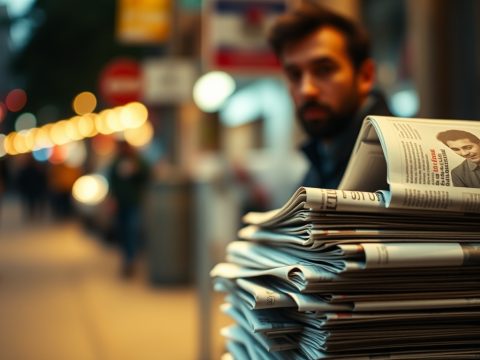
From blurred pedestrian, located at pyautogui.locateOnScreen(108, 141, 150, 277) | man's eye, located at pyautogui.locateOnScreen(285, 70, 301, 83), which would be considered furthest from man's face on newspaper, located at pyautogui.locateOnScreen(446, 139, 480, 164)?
blurred pedestrian, located at pyautogui.locateOnScreen(108, 141, 150, 277)

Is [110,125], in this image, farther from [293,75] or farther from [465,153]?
[465,153]

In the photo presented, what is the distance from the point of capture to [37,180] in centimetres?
2042

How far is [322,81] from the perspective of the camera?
194cm

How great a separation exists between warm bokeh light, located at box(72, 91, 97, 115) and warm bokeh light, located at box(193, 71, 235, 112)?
626 cm

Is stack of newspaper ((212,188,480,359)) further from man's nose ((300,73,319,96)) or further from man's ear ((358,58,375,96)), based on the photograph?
man's ear ((358,58,375,96))

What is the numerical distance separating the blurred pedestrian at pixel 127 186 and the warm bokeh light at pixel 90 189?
6.11 metres

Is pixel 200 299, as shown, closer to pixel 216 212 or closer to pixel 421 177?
pixel 421 177

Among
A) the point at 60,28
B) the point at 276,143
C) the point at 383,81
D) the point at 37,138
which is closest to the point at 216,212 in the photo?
the point at 276,143

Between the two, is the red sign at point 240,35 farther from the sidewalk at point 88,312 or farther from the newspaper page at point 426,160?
the newspaper page at point 426,160

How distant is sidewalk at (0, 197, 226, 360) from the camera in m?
5.48

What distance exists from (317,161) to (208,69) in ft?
10.6

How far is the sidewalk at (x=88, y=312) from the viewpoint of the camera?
5.48m

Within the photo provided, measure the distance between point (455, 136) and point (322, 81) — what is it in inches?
27.5

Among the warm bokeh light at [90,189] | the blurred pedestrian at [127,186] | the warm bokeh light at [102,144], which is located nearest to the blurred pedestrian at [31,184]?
the warm bokeh light at [90,189]
